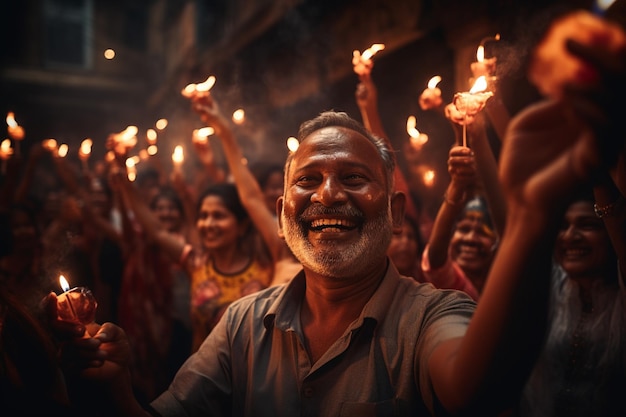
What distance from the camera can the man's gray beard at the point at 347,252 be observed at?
2102mm

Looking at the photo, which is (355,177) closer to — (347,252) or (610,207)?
(347,252)

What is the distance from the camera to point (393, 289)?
6.91 ft

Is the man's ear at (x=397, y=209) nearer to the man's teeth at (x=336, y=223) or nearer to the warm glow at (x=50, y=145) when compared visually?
the man's teeth at (x=336, y=223)

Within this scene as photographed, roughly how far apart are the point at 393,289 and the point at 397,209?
511mm

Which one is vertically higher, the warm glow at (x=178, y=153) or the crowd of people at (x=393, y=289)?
the warm glow at (x=178, y=153)

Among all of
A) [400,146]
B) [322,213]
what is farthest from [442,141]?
Answer: [322,213]

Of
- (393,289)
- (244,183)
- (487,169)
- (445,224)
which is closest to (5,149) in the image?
(244,183)

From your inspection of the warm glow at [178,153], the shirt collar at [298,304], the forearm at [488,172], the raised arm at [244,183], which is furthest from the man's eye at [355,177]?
the warm glow at [178,153]

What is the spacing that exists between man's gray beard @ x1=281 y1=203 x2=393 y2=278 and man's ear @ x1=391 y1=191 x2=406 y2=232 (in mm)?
216

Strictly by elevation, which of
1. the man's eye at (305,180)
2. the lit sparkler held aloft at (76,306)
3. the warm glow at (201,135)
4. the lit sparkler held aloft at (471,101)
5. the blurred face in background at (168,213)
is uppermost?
the warm glow at (201,135)

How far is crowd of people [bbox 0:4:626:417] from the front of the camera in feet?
3.93

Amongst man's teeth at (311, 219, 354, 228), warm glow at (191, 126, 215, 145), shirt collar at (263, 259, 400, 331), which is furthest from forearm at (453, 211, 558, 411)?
warm glow at (191, 126, 215, 145)

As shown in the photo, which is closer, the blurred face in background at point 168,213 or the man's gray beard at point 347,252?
the man's gray beard at point 347,252

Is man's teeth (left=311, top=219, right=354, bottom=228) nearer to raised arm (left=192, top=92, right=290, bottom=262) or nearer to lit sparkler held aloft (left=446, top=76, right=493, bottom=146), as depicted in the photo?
lit sparkler held aloft (left=446, top=76, right=493, bottom=146)
